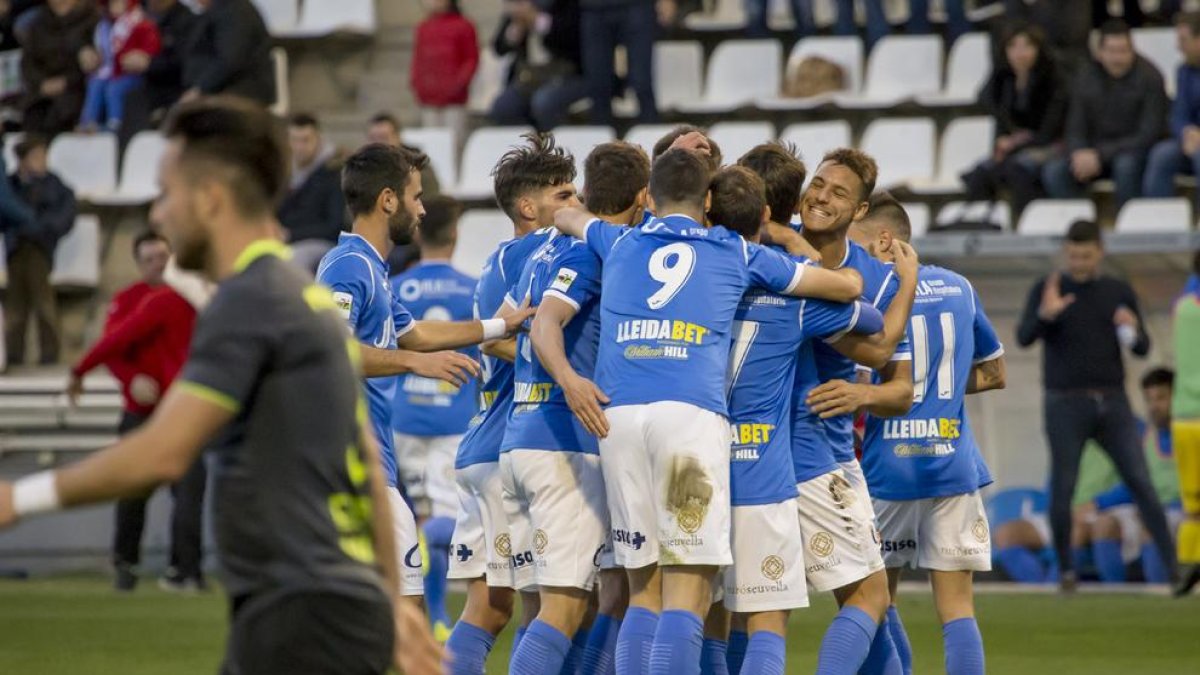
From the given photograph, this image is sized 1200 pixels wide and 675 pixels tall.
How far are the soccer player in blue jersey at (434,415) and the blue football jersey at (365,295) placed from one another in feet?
11.6

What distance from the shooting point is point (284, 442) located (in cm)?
366

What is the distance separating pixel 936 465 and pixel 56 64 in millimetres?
12736

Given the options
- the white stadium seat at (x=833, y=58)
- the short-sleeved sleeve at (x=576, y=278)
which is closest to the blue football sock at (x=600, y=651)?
the short-sleeved sleeve at (x=576, y=278)

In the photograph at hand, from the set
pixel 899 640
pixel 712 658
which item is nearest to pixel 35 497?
pixel 712 658

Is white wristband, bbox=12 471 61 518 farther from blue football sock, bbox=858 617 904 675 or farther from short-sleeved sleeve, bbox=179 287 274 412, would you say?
blue football sock, bbox=858 617 904 675

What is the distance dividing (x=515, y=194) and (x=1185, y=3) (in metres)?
11.0

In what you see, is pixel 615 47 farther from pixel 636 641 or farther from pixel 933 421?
pixel 636 641

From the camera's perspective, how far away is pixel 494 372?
7.43 metres

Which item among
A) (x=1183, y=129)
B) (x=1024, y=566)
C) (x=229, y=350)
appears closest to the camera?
(x=229, y=350)

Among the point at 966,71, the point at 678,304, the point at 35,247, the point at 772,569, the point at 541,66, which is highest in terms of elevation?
the point at 541,66

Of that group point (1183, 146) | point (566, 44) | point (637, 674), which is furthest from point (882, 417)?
point (566, 44)

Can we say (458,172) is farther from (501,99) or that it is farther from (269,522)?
(269,522)

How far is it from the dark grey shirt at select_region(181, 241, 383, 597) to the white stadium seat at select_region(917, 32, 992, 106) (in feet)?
43.9

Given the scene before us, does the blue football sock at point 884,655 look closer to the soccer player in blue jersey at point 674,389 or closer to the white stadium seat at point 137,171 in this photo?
the soccer player in blue jersey at point 674,389
